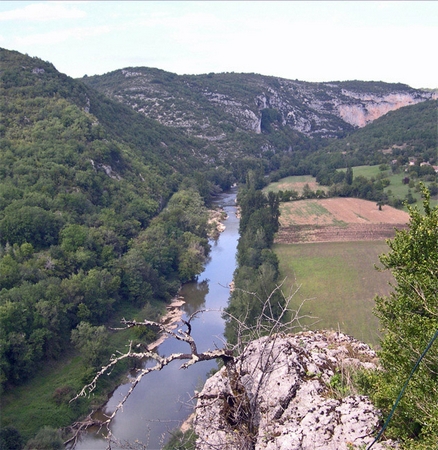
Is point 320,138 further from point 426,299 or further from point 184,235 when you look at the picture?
point 426,299

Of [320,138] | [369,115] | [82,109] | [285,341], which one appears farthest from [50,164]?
[369,115]

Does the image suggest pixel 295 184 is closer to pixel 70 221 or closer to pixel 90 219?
pixel 90 219

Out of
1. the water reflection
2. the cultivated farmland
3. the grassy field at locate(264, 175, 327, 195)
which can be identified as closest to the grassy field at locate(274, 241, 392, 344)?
the cultivated farmland

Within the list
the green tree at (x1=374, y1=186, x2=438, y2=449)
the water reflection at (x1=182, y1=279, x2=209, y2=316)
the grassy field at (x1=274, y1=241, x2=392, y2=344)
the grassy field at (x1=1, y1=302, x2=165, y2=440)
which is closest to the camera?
the green tree at (x1=374, y1=186, x2=438, y2=449)

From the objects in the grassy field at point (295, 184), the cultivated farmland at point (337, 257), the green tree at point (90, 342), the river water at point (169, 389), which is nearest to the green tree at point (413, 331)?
the river water at point (169, 389)

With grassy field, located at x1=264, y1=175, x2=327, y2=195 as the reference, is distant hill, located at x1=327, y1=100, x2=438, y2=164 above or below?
above

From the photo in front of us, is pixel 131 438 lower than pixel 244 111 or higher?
lower

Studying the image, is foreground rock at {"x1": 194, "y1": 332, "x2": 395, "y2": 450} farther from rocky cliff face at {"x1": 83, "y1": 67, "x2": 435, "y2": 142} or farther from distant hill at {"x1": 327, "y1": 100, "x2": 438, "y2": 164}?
rocky cliff face at {"x1": 83, "y1": 67, "x2": 435, "y2": 142}
